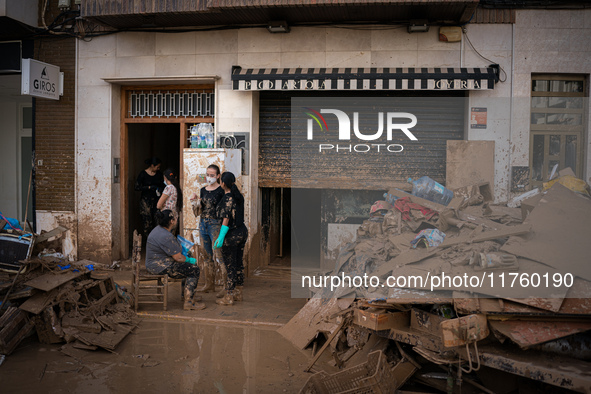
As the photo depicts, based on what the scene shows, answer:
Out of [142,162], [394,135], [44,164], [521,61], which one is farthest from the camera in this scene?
[142,162]

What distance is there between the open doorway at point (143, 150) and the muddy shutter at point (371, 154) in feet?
10.2

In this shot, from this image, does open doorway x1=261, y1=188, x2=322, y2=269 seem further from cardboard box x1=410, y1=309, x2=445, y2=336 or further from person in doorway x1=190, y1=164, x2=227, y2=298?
cardboard box x1=410, y1=309, x2=445, y2=336

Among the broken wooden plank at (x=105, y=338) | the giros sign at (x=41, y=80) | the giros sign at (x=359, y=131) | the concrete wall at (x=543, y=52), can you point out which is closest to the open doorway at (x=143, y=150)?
the giros sign at (x=41, y=80)

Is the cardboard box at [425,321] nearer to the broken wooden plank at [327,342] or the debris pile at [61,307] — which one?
the broken wooden plank at [327,342]

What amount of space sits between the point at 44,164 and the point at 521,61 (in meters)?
8.97

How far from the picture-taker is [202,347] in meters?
5.57

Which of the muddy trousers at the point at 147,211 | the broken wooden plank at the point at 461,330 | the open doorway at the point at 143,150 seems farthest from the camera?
the open doorway at the point at 143,150

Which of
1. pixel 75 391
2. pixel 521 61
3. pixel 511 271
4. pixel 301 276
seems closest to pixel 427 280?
pixel 511 271

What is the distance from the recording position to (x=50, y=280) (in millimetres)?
5867

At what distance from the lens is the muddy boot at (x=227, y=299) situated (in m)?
7.03

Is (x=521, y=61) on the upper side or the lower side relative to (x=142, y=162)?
upper

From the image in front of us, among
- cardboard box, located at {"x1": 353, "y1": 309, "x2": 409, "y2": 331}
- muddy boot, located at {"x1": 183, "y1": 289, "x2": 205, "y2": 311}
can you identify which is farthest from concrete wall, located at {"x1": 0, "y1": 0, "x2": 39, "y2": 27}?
cardboard box, located at {"x1": 353, "y1": 309, "x2": 409, "y2": 331}

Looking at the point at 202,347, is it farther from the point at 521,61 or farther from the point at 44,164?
the point at 521,61

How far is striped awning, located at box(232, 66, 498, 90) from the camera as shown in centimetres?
812
